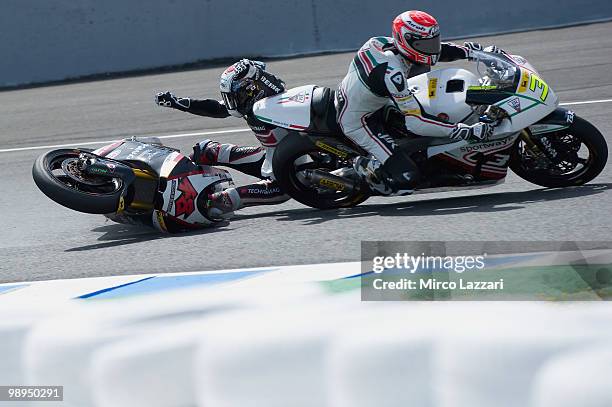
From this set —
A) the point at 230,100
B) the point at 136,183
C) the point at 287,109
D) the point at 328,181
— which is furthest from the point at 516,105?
the point at 136,183

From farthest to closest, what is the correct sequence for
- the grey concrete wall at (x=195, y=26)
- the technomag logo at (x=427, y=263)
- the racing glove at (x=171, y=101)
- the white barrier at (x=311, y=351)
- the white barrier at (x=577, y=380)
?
the grey concrete wall at (x=195, y=26) < the racing glove at (x=171, y=101) < the technomag logo at (x=427, y=263) < the white barrier at (x=311, y=351) < the white barrier at (x=577, y=380)

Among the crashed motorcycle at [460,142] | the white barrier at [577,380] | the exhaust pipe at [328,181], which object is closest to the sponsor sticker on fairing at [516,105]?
the crashed motorcycle at [460,142]

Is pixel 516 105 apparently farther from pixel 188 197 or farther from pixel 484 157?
pixel 188 197

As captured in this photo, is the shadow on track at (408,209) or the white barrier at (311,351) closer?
the white barrier at (311,351)

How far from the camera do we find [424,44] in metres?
6.60

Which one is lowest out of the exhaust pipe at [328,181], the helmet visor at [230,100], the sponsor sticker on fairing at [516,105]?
the exhaust pipe at [328,181]

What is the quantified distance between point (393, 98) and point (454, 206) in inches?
34.6

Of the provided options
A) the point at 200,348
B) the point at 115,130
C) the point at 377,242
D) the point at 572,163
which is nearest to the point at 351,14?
the point at 115,130

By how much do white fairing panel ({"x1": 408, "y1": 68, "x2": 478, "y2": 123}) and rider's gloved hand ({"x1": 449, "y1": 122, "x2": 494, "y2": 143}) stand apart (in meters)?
0.21

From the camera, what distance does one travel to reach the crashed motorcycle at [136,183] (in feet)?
21.2

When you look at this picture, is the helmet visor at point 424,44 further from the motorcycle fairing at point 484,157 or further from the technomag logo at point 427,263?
the technomag logo at point 427,263

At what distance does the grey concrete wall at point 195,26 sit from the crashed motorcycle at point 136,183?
9207mm

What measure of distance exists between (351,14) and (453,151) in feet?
32.5

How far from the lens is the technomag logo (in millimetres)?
4574
